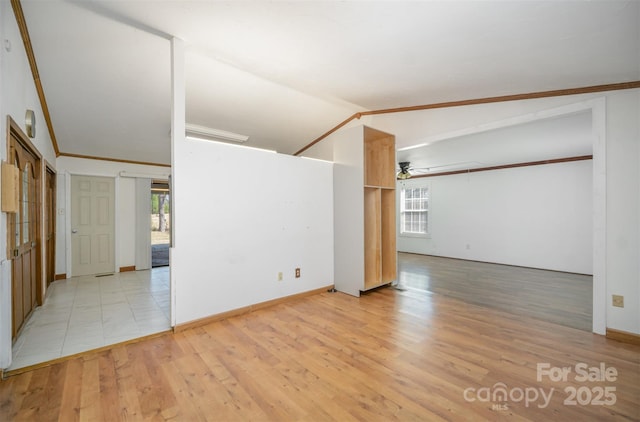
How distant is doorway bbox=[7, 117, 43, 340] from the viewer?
2.29m

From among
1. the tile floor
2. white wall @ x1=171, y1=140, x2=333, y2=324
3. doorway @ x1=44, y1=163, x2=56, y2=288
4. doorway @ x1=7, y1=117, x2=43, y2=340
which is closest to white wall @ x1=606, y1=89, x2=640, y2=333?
white wall @ x1=171, y1=140, x2=333, y2=324

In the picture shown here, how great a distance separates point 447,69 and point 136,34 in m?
3.11

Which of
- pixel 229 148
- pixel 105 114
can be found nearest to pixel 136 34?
pixel 229 148

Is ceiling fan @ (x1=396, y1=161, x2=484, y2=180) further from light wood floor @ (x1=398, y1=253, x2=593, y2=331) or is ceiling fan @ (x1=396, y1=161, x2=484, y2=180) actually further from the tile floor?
the tile floor

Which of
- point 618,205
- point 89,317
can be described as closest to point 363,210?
point 618,205

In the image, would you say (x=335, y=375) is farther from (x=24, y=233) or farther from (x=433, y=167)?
(x=433, y=167)

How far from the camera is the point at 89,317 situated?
3.03 metres

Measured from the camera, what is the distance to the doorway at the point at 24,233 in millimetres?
2286

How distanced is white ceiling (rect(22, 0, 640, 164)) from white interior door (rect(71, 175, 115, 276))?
5.12 ft

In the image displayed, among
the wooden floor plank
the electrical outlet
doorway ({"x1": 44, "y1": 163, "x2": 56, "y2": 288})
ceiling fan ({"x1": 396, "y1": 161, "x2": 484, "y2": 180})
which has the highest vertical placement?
ceiling fan ({"x1": 396, "y1": 161, "x2": 484, "y2": 180})

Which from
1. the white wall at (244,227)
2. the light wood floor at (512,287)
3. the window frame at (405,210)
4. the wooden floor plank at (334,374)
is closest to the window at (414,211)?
the window frame at (405,210)

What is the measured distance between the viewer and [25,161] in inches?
108

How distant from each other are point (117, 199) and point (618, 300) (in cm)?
775

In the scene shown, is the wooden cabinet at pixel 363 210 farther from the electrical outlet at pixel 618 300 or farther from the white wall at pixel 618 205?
the electrical outlet at pixel 618 300
